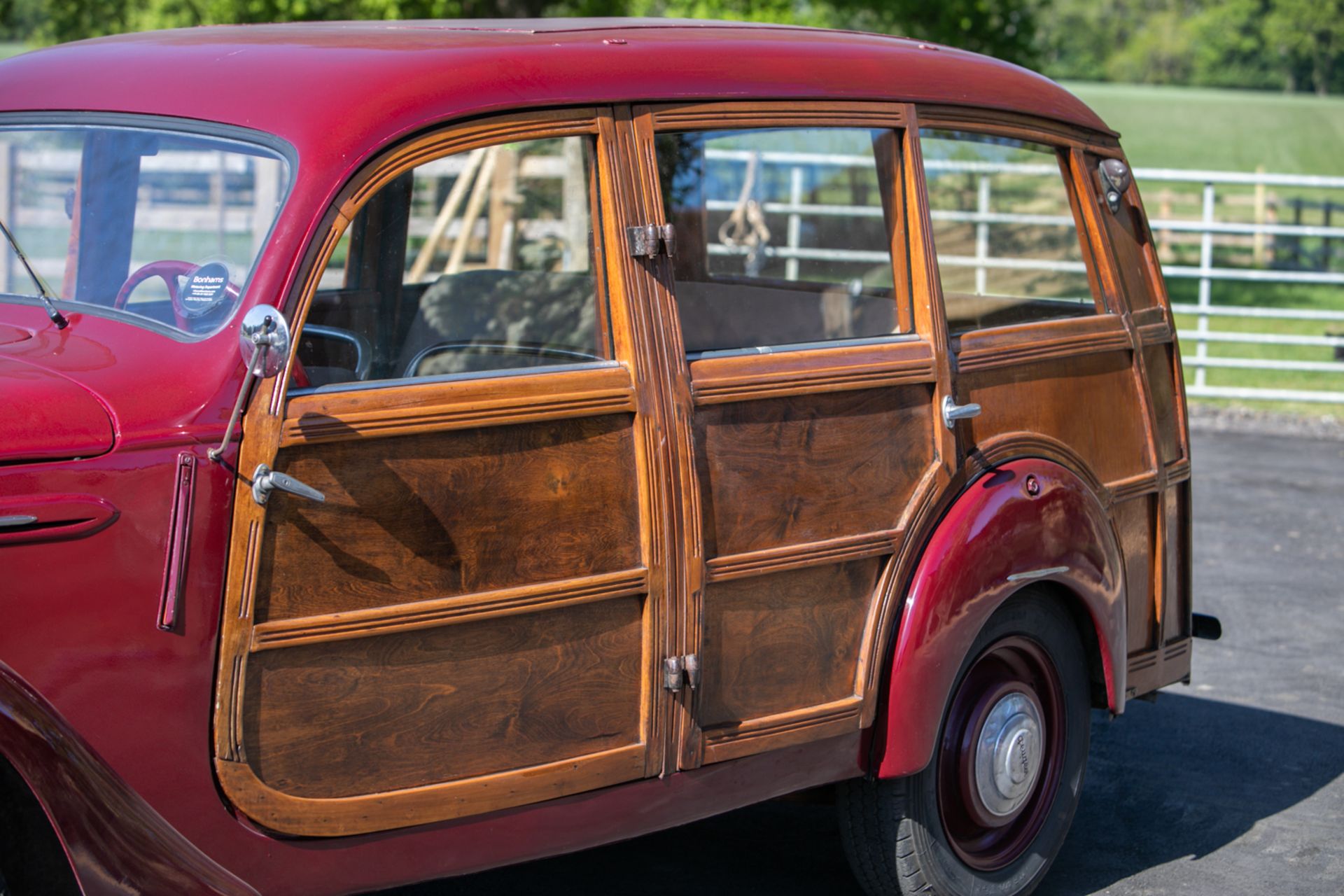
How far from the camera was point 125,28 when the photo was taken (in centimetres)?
1808

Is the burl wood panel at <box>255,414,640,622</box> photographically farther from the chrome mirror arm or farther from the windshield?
the windshield

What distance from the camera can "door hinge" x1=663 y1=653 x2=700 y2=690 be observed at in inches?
110

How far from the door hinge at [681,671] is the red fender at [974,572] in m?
0.56

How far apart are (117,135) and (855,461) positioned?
1663 millimetres

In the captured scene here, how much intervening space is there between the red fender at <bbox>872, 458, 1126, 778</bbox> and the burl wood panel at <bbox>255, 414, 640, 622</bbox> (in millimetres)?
779

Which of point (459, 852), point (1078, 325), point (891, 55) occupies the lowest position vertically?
point (459, 852)

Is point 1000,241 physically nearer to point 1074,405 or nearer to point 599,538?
point 1074,405

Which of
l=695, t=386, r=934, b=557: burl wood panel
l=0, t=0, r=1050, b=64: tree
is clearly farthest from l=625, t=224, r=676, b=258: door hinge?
l=0, t=0, r=1050, b=64: tree

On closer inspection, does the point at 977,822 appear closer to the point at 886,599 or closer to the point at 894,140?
the point at 886,599

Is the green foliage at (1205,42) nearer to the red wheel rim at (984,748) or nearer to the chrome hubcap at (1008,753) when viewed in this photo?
the red wheel rim at (984,748)

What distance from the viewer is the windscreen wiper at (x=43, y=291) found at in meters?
2.54

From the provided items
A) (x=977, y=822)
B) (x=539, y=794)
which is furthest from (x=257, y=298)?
(x=977, y=822)

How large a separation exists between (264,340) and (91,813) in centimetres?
79

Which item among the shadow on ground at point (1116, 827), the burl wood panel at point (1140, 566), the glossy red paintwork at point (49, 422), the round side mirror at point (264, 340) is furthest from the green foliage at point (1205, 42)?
the glossy red paintwork at point (49, 422)
